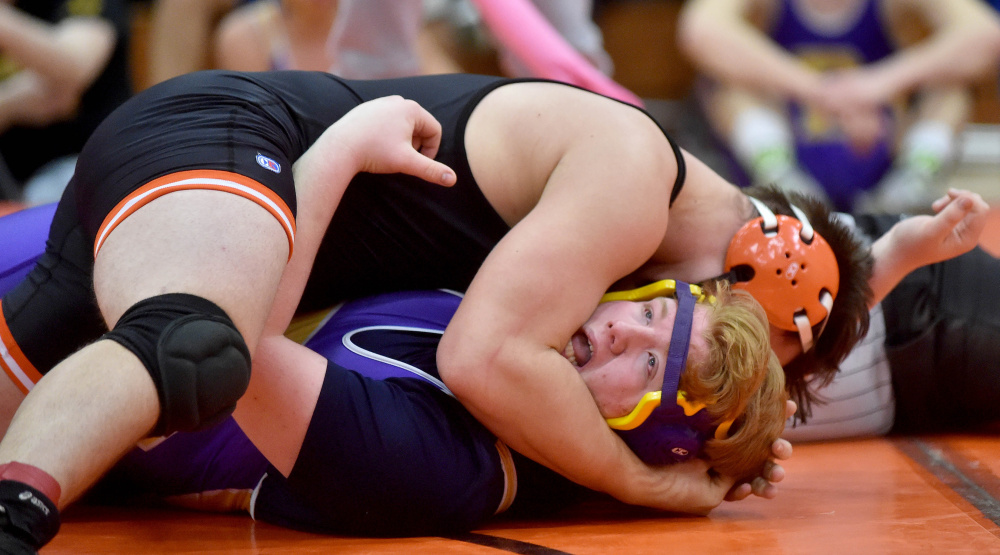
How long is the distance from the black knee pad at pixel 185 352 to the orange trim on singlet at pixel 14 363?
60 cm

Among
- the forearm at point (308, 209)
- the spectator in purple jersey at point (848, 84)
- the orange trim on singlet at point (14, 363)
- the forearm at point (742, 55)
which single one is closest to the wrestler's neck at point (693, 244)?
the forearm at point (308, 209)

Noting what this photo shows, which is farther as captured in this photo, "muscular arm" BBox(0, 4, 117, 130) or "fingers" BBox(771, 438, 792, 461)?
"muscular arm" BBox(0, 4, 117, 130)

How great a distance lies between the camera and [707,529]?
166 cm

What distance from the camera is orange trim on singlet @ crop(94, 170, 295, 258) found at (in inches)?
49.8

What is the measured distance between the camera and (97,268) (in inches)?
49.1

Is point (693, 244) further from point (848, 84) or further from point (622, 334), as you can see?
point (848, 84)

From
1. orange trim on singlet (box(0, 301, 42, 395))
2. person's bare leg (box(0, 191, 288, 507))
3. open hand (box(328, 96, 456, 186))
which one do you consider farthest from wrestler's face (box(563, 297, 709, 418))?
orange trim on singlet (box(0, 301, 42, 395))

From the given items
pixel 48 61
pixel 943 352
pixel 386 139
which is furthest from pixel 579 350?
pixel 48 61

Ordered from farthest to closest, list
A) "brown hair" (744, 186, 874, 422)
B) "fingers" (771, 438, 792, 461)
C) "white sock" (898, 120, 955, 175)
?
1. "white sock" (898, 120, 955, 175)
2. "brown hair" (744, 186, 874, 422)
3. "fingers" (771, 438, 792, 461)

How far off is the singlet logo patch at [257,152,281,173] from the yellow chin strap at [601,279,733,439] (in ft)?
2.03

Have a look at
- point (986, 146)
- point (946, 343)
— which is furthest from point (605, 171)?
point (986, 146)

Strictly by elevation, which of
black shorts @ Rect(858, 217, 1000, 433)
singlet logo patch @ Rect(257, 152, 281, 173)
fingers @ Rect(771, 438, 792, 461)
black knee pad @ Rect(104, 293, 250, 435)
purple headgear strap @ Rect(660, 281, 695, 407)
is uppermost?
singlet logo patch @ Rect(257, 152, 281, 173)

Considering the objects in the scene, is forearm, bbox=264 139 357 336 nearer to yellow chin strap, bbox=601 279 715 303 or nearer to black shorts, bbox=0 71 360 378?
black shorts, bbox=0 71 360 378

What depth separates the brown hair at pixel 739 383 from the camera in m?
1.58
